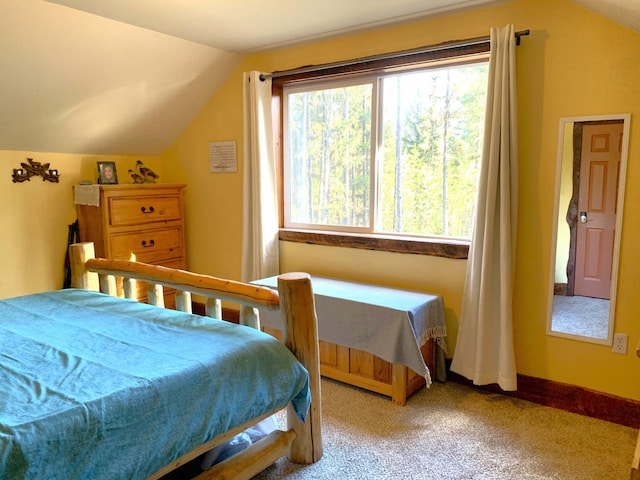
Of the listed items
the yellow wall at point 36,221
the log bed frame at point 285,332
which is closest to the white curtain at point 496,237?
the log bed frame at point 285,332

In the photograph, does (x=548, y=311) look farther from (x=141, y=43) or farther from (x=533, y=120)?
(x=141, y=43)

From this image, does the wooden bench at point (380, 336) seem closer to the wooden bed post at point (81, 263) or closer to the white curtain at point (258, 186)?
the white curtain at point (258, 186)

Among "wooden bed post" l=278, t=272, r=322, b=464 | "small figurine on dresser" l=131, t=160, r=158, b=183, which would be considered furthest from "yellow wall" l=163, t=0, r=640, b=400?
"small figurine on dresser" l=131, t=160, r=158, b=183

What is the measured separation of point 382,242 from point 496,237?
769mm

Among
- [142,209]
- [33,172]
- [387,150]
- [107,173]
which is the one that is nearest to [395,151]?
[387,150]

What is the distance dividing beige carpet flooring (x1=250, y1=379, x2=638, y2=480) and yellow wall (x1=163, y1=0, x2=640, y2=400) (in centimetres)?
28

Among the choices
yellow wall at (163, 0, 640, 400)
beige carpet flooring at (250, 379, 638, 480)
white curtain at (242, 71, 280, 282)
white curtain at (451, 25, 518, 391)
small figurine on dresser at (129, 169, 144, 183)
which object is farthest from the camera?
small figurine on dresser at (129, 169, 144, 183)

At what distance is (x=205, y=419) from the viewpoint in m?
1.50

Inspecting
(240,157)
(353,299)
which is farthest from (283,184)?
(353,299)

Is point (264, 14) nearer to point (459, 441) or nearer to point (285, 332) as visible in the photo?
point (285, 332)

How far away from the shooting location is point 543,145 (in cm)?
254

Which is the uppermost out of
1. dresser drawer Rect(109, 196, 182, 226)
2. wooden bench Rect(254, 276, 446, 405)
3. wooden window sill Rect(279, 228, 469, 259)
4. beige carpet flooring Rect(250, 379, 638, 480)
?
→ dresser drawer Rect(109, 196, 182, 226)

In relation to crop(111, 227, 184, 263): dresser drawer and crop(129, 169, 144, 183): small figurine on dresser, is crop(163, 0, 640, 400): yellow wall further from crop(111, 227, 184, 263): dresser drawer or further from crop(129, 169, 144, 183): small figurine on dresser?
crop(129, 169, 144, 183): small figurine on dresser

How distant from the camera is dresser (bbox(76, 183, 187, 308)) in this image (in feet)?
11.5
